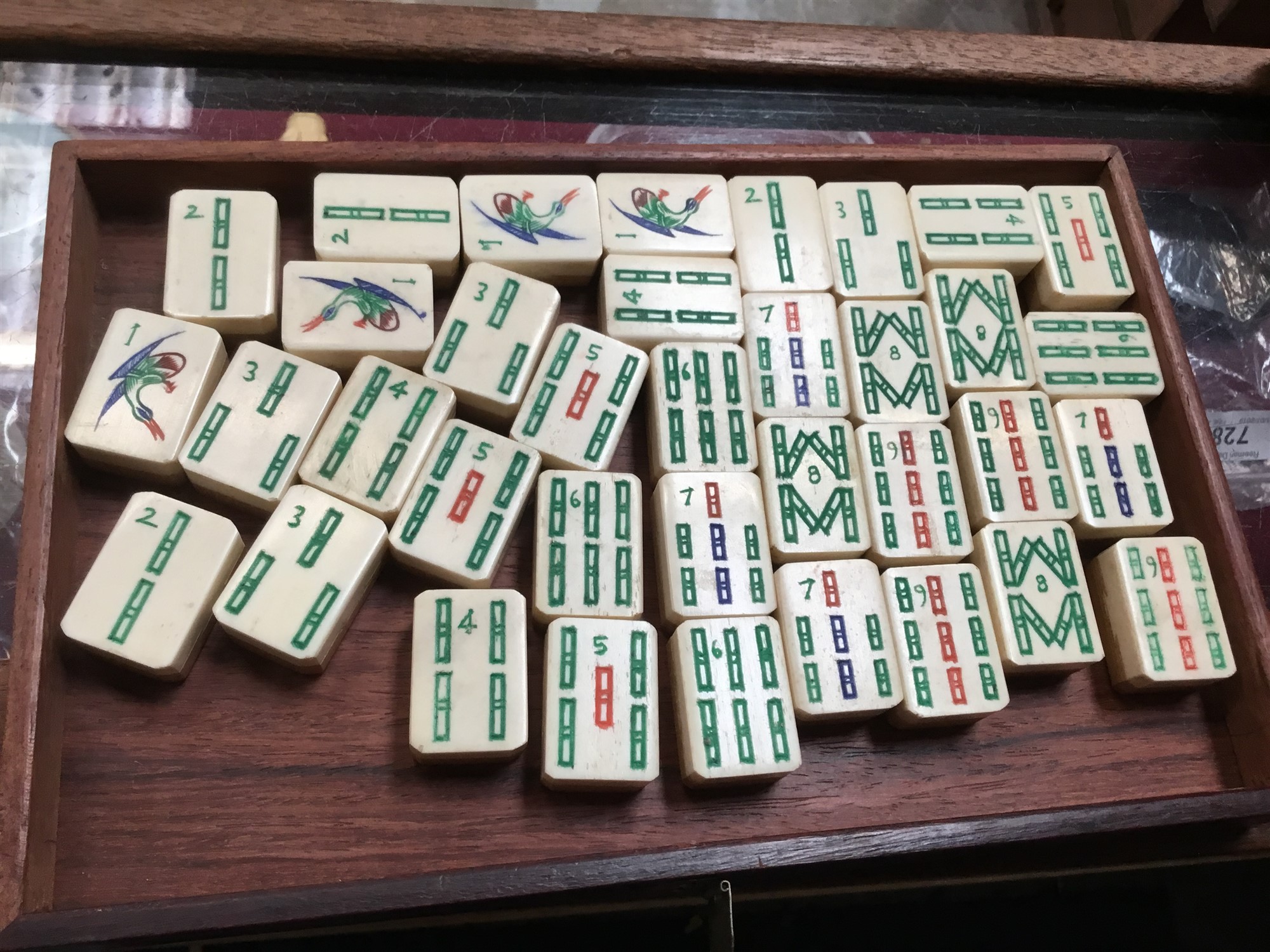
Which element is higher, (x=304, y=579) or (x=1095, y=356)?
(x=1095, y=356)

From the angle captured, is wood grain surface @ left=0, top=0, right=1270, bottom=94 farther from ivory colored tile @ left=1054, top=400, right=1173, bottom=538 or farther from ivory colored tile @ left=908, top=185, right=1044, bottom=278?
ivory colored tile @ left=1054, top=400, right=1173, bottom=538

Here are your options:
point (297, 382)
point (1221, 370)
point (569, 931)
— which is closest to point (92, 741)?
point (297, 382)

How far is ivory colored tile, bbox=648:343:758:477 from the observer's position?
1125mm

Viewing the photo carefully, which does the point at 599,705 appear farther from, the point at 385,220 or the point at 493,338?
the point at 385,220

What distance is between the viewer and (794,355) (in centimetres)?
120

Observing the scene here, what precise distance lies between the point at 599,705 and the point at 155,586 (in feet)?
1.57

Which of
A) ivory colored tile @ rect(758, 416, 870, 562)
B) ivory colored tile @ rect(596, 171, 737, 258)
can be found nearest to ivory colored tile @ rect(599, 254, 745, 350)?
ivory colored tile @ rect(596, 171, 737, 258)

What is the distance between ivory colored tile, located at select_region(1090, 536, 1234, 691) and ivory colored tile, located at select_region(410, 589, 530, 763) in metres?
0.70

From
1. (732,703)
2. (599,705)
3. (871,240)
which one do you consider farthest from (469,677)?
(871,240)

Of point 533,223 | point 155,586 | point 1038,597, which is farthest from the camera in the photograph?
point 533,223

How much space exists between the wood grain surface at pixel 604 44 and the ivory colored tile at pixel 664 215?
0.24 metres

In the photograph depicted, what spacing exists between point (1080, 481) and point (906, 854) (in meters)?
0.51

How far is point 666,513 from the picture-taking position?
1088 millimetres

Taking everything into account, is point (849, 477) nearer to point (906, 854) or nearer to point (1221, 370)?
point (906, 854)
